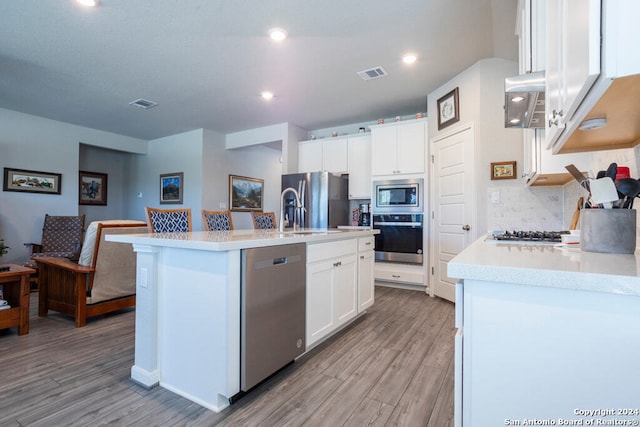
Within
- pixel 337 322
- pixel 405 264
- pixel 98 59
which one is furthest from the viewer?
pixel 405 264

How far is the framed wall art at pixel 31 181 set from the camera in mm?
4520

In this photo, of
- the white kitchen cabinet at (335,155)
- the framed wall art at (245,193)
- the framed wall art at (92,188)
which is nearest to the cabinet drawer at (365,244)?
the white kitchen cabinet at (335,155)

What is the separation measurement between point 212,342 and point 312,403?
61 cm

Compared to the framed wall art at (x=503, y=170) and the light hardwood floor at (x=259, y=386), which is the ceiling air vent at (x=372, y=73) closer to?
the framed wall art at (x=503, y=170)

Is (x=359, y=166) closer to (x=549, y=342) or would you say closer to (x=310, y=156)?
(x=310, y=156)

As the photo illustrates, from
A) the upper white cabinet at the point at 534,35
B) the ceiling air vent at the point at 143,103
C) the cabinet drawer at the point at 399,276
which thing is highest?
the ceiling air vent at the point at 143,103

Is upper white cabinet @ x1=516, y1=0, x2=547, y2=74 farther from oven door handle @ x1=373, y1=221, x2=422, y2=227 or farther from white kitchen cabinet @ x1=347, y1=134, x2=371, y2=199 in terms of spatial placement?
white kitchen cabinet @ x1=347, y1=134, x2=371, y2=199

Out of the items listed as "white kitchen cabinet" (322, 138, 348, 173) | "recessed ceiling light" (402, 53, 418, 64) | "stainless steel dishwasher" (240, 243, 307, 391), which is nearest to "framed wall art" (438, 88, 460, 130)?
"recessed ceiling light" (402, 53, 418, 64)

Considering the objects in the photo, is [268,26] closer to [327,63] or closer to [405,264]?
[327,63]

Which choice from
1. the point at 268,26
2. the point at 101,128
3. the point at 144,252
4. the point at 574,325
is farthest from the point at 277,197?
the point at 574,325

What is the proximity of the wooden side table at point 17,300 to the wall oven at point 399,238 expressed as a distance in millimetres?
3722

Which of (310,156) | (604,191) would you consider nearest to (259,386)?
(604,191)

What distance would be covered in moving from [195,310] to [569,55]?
180 cm

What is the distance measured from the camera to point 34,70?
3.28m
